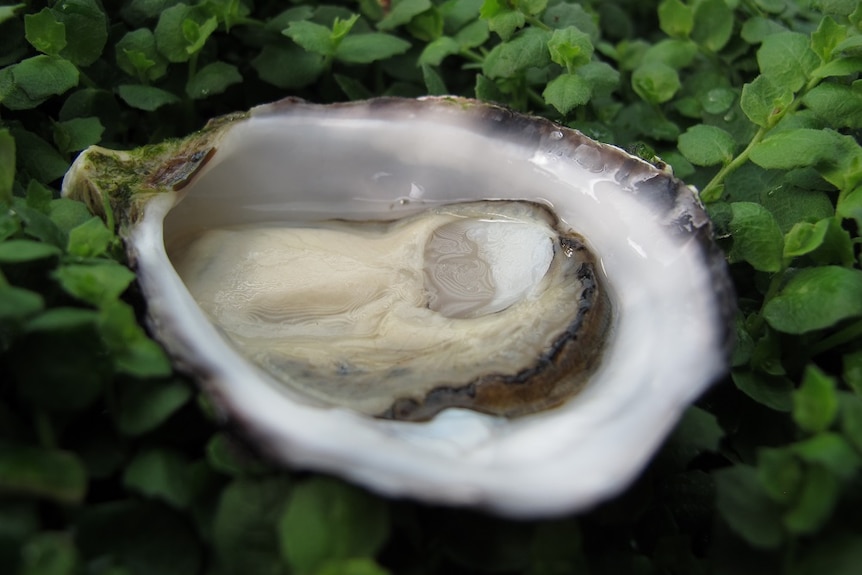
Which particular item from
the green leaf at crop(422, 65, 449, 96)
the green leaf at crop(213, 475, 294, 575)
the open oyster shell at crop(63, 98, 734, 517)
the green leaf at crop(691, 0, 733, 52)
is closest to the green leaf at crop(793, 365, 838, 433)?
the open oyster shell at crop(63, 98, 734, 517)

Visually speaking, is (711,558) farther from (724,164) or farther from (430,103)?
A: (430,103)

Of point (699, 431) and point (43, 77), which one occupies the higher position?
point (43, 77)

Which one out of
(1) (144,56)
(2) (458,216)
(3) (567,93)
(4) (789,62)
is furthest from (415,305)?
(4) (789,62)

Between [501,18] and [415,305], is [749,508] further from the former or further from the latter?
[501,18]

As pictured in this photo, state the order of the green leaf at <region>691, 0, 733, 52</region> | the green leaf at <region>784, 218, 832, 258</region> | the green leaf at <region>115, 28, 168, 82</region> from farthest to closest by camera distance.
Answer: the green leaf at <region>691, 0, 733, 52</region>
the green leaf at <region>115, 28, 168, 82</region>
the green leaf at <region>784, 218, 832, 258</region>

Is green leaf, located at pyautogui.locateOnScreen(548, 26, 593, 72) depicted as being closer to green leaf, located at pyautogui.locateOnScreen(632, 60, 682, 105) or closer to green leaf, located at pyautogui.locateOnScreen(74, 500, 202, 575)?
green leaf, located at pyautogui.locateOnScreen(632, 60, 682, 105)

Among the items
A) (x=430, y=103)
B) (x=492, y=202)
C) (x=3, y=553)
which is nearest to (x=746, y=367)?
(x=492, y=202)
